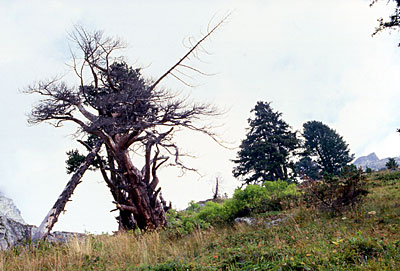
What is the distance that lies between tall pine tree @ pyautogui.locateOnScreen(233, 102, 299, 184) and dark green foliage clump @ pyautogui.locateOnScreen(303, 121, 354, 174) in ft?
22.0

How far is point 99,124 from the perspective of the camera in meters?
10.4

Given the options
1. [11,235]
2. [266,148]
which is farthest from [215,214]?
[266,148]

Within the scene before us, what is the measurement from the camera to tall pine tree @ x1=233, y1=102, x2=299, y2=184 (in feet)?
87.4

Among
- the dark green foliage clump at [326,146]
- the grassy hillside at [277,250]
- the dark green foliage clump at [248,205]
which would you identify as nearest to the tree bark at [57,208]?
the grassy hillside at [277,250]

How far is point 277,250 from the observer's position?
14.5 ft

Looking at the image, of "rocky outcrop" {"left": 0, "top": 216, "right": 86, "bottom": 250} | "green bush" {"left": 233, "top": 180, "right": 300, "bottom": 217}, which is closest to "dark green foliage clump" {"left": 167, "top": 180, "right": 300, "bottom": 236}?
"green bush" {"left": 233, "top": 180, "right": 300, "bottom": 217}

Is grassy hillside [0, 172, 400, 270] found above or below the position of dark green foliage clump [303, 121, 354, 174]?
below

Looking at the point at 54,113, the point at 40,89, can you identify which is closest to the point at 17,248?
the point at 54,113

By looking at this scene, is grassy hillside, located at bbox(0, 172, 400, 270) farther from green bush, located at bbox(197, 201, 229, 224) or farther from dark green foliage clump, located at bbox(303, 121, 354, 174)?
dark green foliage clump, located at bbox(303, 121, 354, 174)

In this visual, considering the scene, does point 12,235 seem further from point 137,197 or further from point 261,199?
point 261,199

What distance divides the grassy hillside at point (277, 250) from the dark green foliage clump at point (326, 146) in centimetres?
2631

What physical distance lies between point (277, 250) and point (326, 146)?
32.8 m

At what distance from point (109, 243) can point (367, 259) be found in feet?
21.8

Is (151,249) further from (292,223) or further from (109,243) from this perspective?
(292,223)
